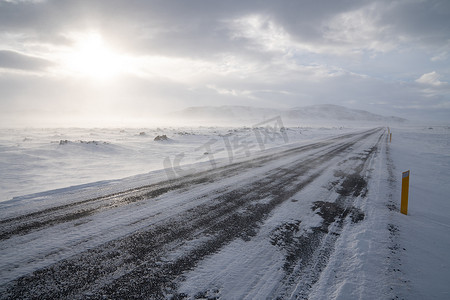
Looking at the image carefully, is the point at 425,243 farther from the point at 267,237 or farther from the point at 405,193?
the point at 267,237

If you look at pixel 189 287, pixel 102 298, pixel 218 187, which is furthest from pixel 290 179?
pixel 102 298

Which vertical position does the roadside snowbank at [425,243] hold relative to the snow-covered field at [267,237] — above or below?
below

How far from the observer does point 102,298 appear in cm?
202

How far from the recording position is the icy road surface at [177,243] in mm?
2180

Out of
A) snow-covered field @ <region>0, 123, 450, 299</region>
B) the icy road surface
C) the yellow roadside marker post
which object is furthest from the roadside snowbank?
the icy road surface

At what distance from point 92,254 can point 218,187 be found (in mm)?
3255

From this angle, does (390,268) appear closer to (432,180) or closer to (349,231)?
(349,231)

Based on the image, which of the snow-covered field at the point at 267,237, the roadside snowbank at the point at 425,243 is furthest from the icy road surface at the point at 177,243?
the roadside snowbank at the point at 425,243

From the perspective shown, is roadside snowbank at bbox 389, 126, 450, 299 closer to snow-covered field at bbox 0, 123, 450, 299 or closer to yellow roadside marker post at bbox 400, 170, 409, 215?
snow-covered field at bbox 0, 123, 450, 299

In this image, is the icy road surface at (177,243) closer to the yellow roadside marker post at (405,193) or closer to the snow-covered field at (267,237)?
the snow-covered field at (267,237)

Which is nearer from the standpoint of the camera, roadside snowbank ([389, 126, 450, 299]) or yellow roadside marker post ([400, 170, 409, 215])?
roadside snowbank ([389, 126, 450, 299])

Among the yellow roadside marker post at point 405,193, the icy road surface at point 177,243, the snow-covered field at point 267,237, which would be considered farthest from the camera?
the yellow roadside marker post at point 405,193

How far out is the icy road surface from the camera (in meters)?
2.18

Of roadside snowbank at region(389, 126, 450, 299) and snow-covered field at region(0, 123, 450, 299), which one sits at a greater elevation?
snow-covered field at region(0, 123, 450, 299)
